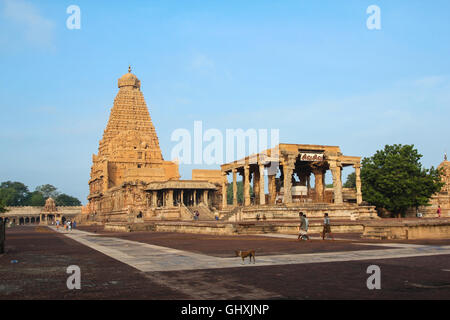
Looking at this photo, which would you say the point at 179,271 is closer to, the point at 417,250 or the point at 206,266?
the point at 206,266

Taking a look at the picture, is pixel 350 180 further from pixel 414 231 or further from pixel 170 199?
pixel 414 231

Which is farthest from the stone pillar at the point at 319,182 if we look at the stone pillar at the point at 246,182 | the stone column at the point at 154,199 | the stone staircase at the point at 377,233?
the stone staircase at the point at 377,233

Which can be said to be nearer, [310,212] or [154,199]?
[310,212]

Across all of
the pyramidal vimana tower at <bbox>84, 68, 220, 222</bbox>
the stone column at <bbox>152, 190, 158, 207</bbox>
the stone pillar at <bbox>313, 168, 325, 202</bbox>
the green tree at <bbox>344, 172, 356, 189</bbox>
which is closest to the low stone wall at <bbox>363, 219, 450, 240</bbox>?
the stone pillar at <bbox>313, 168, 325, 202</bbox>

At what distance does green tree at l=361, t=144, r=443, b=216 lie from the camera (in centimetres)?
5833

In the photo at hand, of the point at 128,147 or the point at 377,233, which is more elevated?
the point at 128,147

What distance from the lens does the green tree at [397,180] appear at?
191 ft

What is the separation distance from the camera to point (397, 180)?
58.4m

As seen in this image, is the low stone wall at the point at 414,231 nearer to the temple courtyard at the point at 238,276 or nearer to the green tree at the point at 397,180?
the temple courtyard at the point at 238,276

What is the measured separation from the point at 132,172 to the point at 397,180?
53131 millimetres

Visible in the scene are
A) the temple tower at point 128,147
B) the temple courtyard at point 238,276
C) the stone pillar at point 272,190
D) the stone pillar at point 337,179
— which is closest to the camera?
the temple courtyard at point 238,276

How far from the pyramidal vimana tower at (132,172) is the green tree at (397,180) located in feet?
97.2

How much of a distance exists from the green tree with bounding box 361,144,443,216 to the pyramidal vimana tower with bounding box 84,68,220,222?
29640mm

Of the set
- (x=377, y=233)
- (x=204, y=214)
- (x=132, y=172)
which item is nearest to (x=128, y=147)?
(x=132, y=172)
